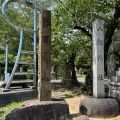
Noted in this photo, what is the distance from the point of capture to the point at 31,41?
14359 millimetres

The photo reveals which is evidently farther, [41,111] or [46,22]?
[46,22]

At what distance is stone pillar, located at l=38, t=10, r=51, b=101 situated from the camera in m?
5.71

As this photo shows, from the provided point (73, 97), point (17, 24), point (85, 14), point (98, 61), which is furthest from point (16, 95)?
point (17, 24)

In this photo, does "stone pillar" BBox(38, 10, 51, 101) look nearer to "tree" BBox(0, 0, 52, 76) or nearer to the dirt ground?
the dirt ground

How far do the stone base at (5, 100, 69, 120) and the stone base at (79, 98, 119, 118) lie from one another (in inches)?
42.2

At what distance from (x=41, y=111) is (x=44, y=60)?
4.83 feet

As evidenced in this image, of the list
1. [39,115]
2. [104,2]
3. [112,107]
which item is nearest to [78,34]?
[104,2]

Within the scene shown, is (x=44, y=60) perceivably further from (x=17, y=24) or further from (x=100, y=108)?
(x=17, y=24)

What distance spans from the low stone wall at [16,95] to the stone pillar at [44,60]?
2.72m

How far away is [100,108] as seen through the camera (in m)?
6.12

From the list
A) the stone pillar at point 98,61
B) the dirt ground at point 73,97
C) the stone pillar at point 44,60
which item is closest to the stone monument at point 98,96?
the stone pillar at point 98,61

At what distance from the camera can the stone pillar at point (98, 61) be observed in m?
6.72

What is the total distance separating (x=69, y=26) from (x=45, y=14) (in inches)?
163

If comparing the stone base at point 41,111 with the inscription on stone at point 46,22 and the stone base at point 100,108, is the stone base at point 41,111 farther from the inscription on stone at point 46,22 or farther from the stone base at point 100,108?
the inscription on stone at point 46,22
